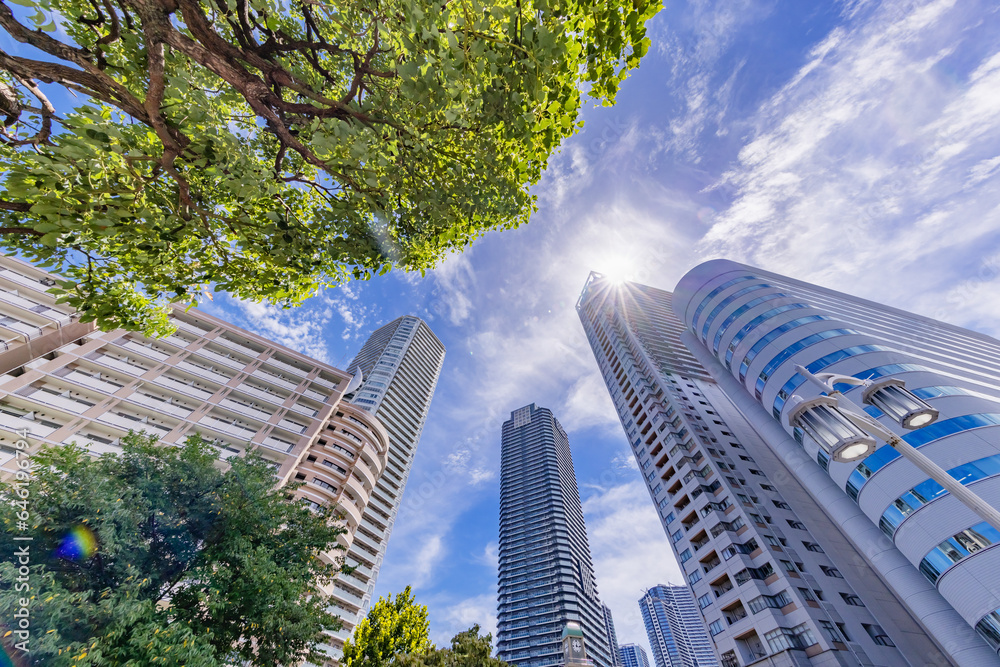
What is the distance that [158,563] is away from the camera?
8617 millimetres

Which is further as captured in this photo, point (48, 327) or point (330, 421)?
point (330, 421)

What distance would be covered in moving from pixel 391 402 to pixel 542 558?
176 ft

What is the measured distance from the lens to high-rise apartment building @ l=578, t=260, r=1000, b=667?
727 inches

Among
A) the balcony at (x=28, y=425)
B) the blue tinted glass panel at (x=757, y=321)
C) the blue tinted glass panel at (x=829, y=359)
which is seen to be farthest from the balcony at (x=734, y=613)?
the balcony at (x=28, y=425)

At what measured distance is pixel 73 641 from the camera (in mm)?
6609

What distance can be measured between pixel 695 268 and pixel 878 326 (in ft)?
55.0

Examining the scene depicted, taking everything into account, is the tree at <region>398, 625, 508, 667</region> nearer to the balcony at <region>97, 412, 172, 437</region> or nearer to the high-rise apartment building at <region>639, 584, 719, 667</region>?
the balcony at <region>97, 412, 172, 437</region>

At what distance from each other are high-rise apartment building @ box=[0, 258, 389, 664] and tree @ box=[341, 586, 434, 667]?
9.53m

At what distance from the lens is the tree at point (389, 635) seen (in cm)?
A: 1270

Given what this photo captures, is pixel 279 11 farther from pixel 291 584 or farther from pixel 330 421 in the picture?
pixel 330 421

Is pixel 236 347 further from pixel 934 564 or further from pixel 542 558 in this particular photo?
pixel 542 558

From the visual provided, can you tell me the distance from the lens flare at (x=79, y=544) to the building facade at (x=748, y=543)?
33432 mm

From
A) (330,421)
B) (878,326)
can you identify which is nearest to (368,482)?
(330,421)

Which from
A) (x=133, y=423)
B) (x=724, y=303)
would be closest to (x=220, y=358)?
(x=133, y=423)
